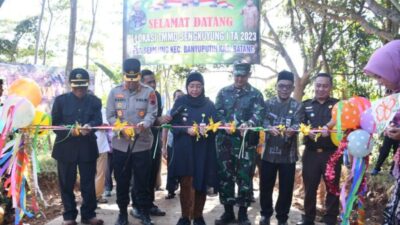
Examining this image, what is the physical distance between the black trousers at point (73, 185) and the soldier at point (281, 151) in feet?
6.32

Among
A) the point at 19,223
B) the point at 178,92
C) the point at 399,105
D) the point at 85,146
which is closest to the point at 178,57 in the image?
the point at 178,92

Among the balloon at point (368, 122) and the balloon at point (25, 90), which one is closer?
the balloon at point (368, 122)

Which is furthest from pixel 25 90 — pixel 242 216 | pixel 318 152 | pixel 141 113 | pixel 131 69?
pixel 318 152

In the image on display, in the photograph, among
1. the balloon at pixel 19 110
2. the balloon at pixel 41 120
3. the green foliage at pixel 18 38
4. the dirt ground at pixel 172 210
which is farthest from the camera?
the green foliage at pixel 18 38

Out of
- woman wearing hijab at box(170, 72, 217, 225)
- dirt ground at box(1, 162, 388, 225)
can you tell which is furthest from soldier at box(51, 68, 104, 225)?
woman wearing hijab at box(170, 72, 217, 225)

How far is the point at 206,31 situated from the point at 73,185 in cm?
394

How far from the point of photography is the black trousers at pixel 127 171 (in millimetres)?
4531

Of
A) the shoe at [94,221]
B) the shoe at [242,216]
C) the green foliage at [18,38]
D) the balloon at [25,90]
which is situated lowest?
the shoe at [94,221]

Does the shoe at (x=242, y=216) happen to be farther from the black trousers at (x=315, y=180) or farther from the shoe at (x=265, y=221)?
the black trousers at (x=315, y=180)

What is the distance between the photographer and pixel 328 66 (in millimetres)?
10312

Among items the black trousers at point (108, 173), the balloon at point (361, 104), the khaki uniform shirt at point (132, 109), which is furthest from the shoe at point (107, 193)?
the balloon at point (361, 104)

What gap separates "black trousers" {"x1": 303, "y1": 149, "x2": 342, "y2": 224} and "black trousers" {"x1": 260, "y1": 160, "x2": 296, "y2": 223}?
17cm

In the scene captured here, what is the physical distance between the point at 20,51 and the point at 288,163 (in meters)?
18.9

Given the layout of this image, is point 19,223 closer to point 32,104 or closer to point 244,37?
point 32,104
